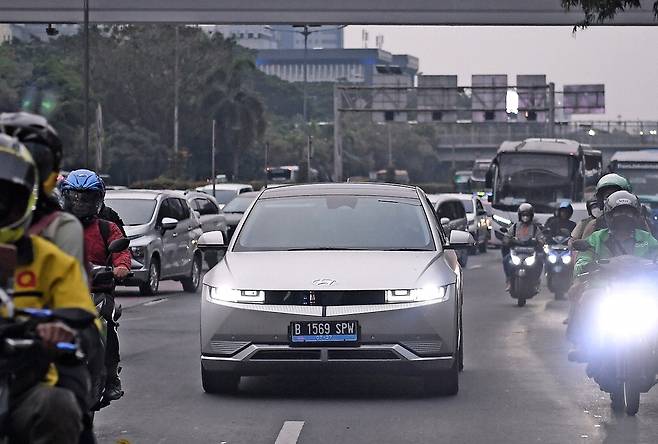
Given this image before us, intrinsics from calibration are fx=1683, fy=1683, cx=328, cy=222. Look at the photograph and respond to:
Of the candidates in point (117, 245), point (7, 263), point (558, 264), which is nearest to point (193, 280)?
point (558, 264)

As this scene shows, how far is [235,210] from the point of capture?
131 ft

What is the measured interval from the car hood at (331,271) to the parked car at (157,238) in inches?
487

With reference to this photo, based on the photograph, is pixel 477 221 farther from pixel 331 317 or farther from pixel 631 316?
pixel 631 316

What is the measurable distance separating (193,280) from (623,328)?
1741cm

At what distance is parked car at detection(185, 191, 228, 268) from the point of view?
3391cm

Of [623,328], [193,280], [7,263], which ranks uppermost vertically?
[7,263]

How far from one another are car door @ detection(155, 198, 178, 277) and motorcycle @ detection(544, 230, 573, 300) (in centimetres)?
597

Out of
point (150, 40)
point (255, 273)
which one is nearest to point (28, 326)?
point (255, 273)

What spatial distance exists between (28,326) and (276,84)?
16494 centimetres

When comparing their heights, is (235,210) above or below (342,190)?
below

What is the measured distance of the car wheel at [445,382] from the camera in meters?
12.0

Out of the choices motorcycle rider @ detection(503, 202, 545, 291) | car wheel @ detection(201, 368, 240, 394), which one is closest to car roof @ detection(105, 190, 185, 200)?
motorcycle rider @ detection(503, 202, 545, 291)

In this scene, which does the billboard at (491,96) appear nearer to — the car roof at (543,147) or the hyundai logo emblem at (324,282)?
the car roof at (543,147)

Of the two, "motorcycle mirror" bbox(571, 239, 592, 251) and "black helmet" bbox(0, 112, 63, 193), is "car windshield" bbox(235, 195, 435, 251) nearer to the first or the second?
"motorcycle mirror" bbox(571, 239, 592, 251)
